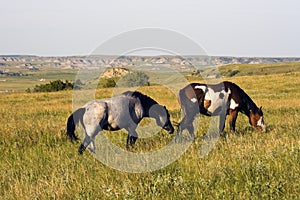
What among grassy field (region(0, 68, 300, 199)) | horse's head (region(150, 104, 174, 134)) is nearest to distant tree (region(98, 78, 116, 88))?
horse's head (region(150, 104, 174, 134))

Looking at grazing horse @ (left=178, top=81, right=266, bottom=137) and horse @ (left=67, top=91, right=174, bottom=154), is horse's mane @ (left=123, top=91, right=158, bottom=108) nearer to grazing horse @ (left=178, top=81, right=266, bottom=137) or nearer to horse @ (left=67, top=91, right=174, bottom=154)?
horse @ (left=67, top=91, right=174, bottom=154)

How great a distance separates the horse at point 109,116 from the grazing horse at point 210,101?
4.70 feet

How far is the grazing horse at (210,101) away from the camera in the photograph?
39.5 ft

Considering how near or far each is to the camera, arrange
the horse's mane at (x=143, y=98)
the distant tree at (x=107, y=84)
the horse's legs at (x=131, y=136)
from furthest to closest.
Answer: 1. the distant tree at (x=107, y=84)
2. the horse's mane at (x=143, y=98)
3. the horse's legs at (x=131, y=136)

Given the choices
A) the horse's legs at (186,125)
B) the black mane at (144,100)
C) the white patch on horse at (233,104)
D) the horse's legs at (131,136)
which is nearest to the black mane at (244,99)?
the white patch on horse at (233,104)

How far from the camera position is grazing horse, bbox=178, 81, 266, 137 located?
12.0 meters

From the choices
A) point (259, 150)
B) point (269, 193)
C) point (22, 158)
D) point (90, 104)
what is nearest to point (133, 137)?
point (90, 104)

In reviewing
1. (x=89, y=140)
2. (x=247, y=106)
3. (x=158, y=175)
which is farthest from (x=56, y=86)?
(x=158, y=175)

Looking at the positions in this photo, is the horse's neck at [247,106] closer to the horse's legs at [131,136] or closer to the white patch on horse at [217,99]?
the white patch on horse at [217,99]

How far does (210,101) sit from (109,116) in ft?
11.2

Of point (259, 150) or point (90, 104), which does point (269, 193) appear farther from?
point (90, 104)

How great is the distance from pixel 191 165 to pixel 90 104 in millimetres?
3487

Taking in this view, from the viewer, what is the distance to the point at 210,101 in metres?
12.1

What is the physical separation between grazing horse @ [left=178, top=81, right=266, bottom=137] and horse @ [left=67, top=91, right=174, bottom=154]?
143 cm
